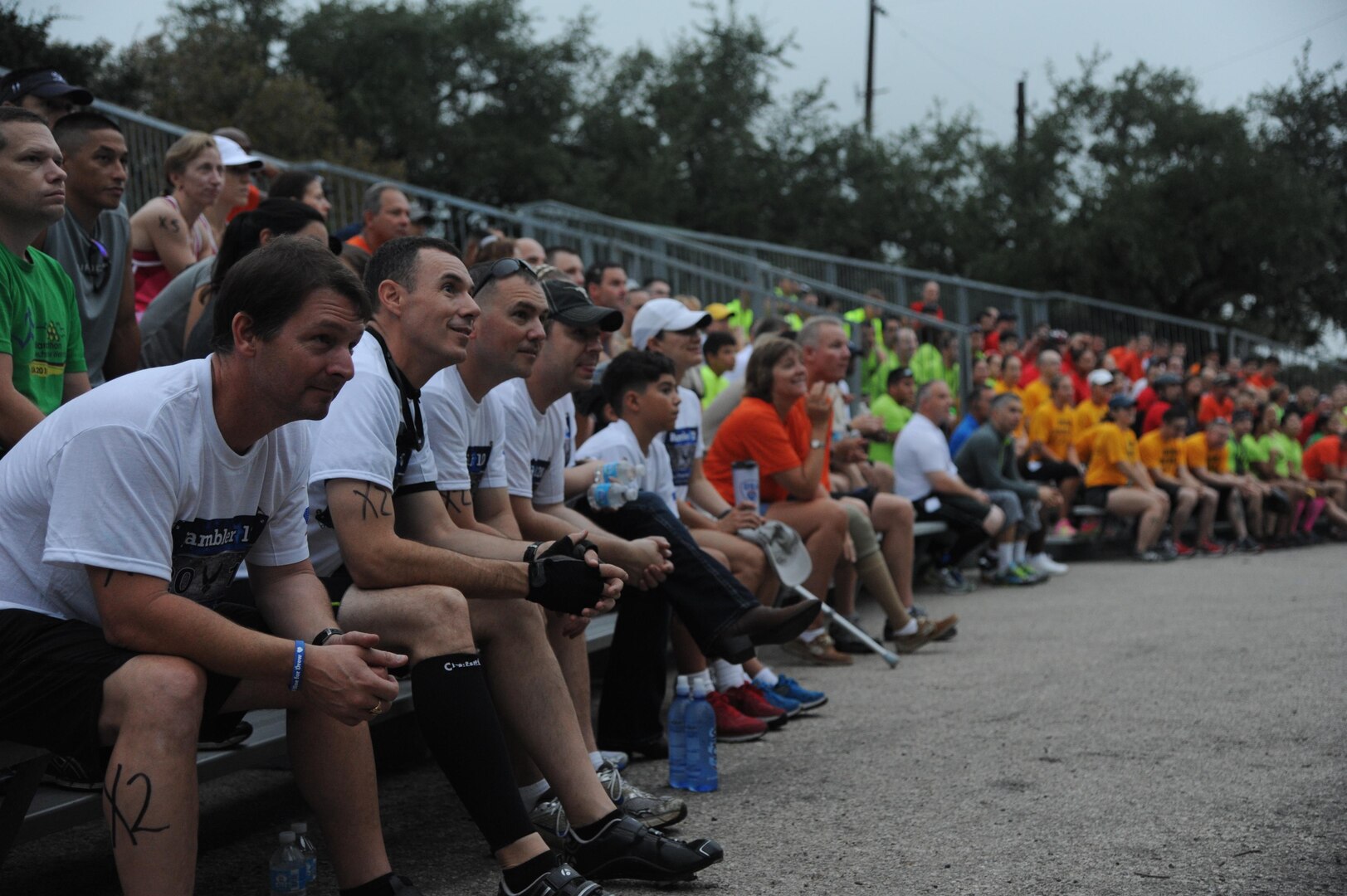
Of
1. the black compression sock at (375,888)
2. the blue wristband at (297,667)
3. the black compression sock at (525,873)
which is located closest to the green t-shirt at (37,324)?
the blue wristband at (297,667)

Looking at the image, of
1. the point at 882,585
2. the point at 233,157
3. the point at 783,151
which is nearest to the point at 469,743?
the point at 233,157

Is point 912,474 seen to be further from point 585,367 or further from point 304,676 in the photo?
point 304,676

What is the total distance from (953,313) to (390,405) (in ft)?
50.1

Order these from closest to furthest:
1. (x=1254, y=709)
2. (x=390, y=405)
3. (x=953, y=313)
A: (x=390, y=405)
(x=1254, y=709)
(x=953, y=313)

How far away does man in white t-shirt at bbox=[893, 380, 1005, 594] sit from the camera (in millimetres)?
10023

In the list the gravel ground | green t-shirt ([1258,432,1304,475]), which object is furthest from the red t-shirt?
the gravel ground

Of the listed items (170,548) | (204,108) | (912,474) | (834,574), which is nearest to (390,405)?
(170,548)

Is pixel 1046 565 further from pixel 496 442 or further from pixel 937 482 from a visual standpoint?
pixel 496 442

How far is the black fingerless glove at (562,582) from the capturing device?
3.48m

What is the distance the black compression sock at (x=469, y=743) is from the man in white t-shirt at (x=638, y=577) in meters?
1.28

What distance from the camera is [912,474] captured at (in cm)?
1009

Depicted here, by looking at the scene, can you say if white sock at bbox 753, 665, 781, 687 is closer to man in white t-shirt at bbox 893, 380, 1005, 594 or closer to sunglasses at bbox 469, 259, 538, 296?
sunglasses at bbox 469, 259, 538, 296

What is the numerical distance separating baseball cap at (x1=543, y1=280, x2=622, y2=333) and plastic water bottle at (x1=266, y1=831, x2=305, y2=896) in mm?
2007

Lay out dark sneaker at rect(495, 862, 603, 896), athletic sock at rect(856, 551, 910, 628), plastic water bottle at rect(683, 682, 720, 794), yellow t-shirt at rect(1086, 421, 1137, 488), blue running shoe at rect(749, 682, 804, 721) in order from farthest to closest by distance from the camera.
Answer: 1. yellow t-shirt at rect(1086, 421, 1137, 488)
2. athletic sock at rect(856, 551, 910, 628)
3. blue running shoe at rect(749, 682, 804, 721)
4. plastic water bottle at rect(683, 682, 720, 794)
5. dark sneaker at rect(495, 862, 603, 896)
